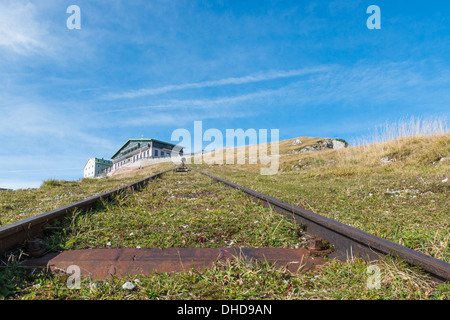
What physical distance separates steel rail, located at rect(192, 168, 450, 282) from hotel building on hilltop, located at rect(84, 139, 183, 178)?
55.1 meters

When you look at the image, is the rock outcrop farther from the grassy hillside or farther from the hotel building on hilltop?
the grassy hillside

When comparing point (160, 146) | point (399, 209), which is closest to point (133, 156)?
point (160, 146)

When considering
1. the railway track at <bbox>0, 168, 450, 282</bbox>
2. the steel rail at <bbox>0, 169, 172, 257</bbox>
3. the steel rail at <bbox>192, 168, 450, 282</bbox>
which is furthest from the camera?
the steel rail at <bbox>0, 169, 172, 257</bbox>

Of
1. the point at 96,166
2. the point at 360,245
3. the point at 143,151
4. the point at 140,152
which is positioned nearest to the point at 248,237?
the point at 360,245

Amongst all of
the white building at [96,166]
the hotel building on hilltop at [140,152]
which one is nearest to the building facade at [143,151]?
the hotel building on hilltop at [140,152]

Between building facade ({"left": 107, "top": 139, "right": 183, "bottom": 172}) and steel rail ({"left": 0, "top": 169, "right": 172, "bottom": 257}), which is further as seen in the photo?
building facade ({"left": 107, "top": 139, "right": 183, "bottom": 172})

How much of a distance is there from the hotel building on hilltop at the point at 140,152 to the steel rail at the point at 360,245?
55.1 m

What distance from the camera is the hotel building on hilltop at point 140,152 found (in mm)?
57384

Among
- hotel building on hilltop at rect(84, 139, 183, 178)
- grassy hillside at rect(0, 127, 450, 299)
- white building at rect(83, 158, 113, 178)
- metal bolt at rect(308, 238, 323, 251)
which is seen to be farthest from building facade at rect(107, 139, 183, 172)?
metal bolt at rect(308, 238, 323, 251)

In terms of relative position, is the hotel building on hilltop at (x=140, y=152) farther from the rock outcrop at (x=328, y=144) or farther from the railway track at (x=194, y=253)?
the railway track at (x=194, y=253)

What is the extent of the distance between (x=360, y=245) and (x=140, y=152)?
60782mm

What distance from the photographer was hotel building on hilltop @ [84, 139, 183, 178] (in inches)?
2259
